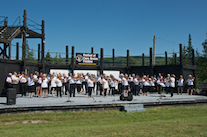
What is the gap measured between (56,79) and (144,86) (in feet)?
25.3

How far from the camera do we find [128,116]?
9.66m

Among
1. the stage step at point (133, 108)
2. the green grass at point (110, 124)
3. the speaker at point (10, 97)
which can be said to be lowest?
the green grass at point (110, 124)

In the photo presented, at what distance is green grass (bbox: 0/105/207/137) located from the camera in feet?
21.3

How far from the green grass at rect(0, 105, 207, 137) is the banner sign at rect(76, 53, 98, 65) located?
11738 millimetres

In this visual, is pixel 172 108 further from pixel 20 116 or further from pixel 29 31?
pixel 29 31

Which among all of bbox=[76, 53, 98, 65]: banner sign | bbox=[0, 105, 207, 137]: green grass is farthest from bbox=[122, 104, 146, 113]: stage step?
bbox=[76, 53, 98, 65]: banner sign

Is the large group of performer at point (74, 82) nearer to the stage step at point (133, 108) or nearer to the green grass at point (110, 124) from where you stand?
the stage step at point (133, 108)

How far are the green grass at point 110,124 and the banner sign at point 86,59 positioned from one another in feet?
38.5

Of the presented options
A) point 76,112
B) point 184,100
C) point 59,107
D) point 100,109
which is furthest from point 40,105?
point 184,100

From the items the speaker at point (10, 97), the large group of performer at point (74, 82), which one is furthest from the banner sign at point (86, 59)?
the speaker at point (10, 97)

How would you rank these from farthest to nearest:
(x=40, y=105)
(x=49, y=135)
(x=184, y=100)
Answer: (x=184, y=100)
(x=40, y=105)
(x=49, y=135)

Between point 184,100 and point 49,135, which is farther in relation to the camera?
point 184,100

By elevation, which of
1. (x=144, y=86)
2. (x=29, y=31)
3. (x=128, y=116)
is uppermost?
(x=29, y=31)

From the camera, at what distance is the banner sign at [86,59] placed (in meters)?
21.5
